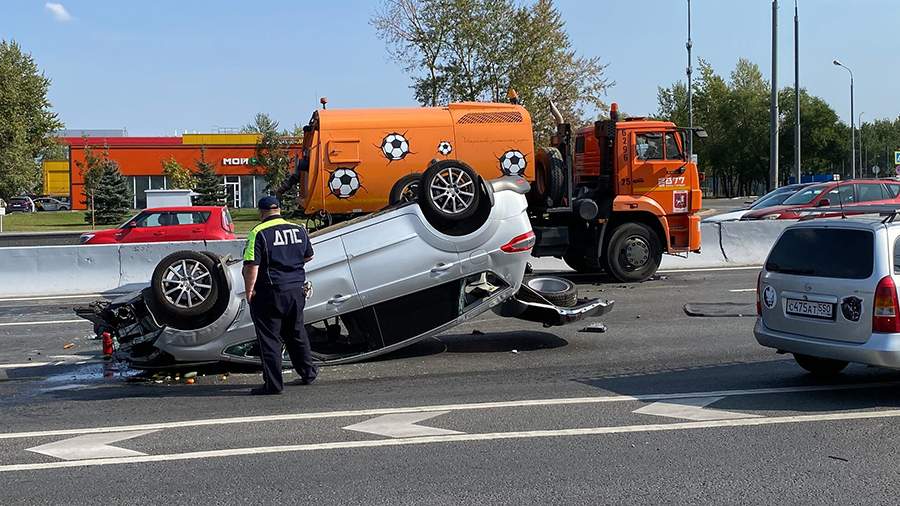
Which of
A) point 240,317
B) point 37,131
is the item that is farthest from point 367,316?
point 37,131

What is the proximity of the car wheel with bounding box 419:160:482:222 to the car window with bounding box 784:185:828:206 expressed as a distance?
1610cm

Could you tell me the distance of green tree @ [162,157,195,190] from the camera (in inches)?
2562

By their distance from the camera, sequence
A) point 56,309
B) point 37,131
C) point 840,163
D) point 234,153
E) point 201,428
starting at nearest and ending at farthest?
point 201,428 → point 56,309 → point 37,131 → point 234,153 → point 840,163

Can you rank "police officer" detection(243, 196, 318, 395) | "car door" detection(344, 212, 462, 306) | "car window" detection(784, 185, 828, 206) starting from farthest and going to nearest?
1. "car window" detection(784, 185, 828, 206)
2. "car door" detection(344, 212, 462, 306)
3. "police officer" detection(243, 196, 318, 395)

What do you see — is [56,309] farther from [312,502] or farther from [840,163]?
[840,163]

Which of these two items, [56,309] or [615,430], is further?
[56,309]

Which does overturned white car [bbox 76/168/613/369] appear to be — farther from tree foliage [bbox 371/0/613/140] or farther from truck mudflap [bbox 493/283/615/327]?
tree foliage [bbox 371/0/613/140]

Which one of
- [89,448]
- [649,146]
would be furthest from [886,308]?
[649,146]

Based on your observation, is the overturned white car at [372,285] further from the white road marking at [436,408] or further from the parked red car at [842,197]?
the parked red car at [842,197]

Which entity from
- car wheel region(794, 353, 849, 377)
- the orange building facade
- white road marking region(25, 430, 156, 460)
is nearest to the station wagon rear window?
car wheel region(794, 353, 849, 377)

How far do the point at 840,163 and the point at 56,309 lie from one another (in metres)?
79.0

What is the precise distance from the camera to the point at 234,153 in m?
70.9

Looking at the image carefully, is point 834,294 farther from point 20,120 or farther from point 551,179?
point 20,120

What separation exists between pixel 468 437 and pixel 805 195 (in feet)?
62.8
